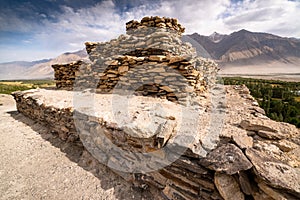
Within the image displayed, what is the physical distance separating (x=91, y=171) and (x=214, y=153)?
2.75 metres

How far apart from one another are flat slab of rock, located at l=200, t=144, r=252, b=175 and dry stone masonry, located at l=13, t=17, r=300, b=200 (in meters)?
0.01

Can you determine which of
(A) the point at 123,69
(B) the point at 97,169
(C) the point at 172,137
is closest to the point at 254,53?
(A) the point at 123,69

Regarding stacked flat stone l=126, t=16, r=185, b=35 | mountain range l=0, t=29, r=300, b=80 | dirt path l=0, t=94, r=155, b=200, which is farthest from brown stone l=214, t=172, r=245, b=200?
mountain range l=0, t=29, r=300, b=80

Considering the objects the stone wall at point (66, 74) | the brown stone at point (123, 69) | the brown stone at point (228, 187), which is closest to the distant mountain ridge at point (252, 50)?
the stone wall at point (66, 74)

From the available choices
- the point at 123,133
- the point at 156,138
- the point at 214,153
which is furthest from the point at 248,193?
the point at 123,133

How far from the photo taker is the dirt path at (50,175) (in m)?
3.01

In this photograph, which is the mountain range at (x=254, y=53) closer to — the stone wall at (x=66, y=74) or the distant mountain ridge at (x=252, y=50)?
the distant mountain ridge at (x=252, y=50)

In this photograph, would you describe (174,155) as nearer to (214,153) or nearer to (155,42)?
Answer: (214,153)

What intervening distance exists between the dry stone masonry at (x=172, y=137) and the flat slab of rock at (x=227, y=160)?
0.04 feet

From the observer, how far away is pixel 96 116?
11.6 ft

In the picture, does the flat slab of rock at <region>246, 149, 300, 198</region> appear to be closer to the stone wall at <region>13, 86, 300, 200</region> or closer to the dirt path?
the stone wall at <region>13, 86, 300, 200</region>

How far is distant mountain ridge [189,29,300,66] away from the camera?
102500mm

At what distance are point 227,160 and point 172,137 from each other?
0.85 metres

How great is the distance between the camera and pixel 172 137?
257 cm
